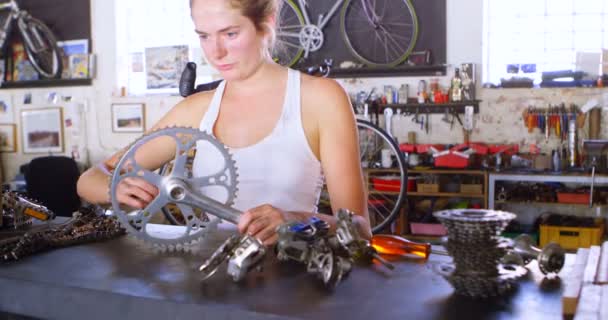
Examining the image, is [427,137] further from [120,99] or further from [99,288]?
[99,288]

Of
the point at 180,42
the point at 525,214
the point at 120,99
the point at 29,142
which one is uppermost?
the point at 180,42

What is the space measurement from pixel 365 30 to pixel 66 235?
3934mm

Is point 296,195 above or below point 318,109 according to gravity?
below

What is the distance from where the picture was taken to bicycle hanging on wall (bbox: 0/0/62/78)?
589 cm

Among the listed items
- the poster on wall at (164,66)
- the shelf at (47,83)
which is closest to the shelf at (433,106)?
the poster on wall at (164,66)

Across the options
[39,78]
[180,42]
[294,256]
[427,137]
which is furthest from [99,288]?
[39,78]

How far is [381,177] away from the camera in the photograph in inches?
181

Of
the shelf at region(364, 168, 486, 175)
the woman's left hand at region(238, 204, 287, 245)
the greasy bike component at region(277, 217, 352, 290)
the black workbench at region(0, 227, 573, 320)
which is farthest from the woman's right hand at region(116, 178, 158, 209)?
the shelf at region(364, 168, 486, 175)

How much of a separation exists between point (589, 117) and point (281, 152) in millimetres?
3515

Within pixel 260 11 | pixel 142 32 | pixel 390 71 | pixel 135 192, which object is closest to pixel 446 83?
pixel 390 71

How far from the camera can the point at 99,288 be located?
3.09 feet

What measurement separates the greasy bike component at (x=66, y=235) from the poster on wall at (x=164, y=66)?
13.7 ft

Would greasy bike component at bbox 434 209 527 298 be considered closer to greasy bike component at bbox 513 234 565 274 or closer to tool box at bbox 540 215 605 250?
greasy bike component at bbox 513 234 565 274

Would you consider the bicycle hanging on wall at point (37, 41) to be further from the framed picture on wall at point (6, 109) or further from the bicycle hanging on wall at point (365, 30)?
the bicycle hanging on wall at point (365, 30)
